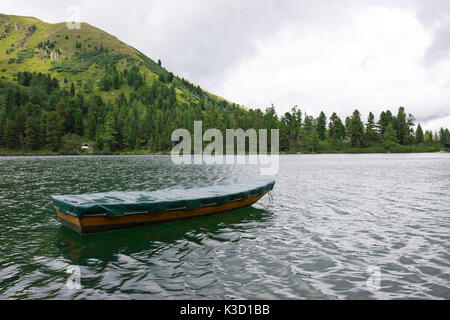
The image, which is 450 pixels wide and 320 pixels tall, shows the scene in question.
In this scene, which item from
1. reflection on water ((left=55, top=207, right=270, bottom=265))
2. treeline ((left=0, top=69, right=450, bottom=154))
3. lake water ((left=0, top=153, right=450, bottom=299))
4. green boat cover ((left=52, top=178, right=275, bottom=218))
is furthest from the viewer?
treeline ((left=0, top=69, right=450, bottom=154))

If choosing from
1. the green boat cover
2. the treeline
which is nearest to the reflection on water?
the green boat cover

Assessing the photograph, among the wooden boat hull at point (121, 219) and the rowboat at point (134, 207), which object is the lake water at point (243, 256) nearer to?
the wooden boat hull at point (121, 219)

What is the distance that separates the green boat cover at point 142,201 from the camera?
1427 centimetres

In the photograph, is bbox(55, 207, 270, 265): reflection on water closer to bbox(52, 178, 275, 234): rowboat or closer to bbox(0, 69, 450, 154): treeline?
bbox(52, 178, 275, 234): rowboat

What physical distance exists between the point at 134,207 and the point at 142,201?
75cm

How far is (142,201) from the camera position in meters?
15.9

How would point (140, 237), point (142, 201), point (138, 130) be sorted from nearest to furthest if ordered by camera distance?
point (140, 237), point (142, 201), point (138, 130)

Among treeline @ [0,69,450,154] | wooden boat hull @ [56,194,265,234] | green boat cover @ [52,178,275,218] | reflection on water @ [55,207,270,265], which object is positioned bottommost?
reflection on water @ [55,207,270,265]

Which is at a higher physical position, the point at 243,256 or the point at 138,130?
the point at 138,130

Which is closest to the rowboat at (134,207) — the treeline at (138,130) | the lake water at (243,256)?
the lake water at (243,256)

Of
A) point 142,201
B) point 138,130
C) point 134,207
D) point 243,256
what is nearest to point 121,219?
point 134,207

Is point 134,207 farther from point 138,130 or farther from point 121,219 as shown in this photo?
point 138,130

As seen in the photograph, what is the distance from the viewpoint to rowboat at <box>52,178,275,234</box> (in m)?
14.3
